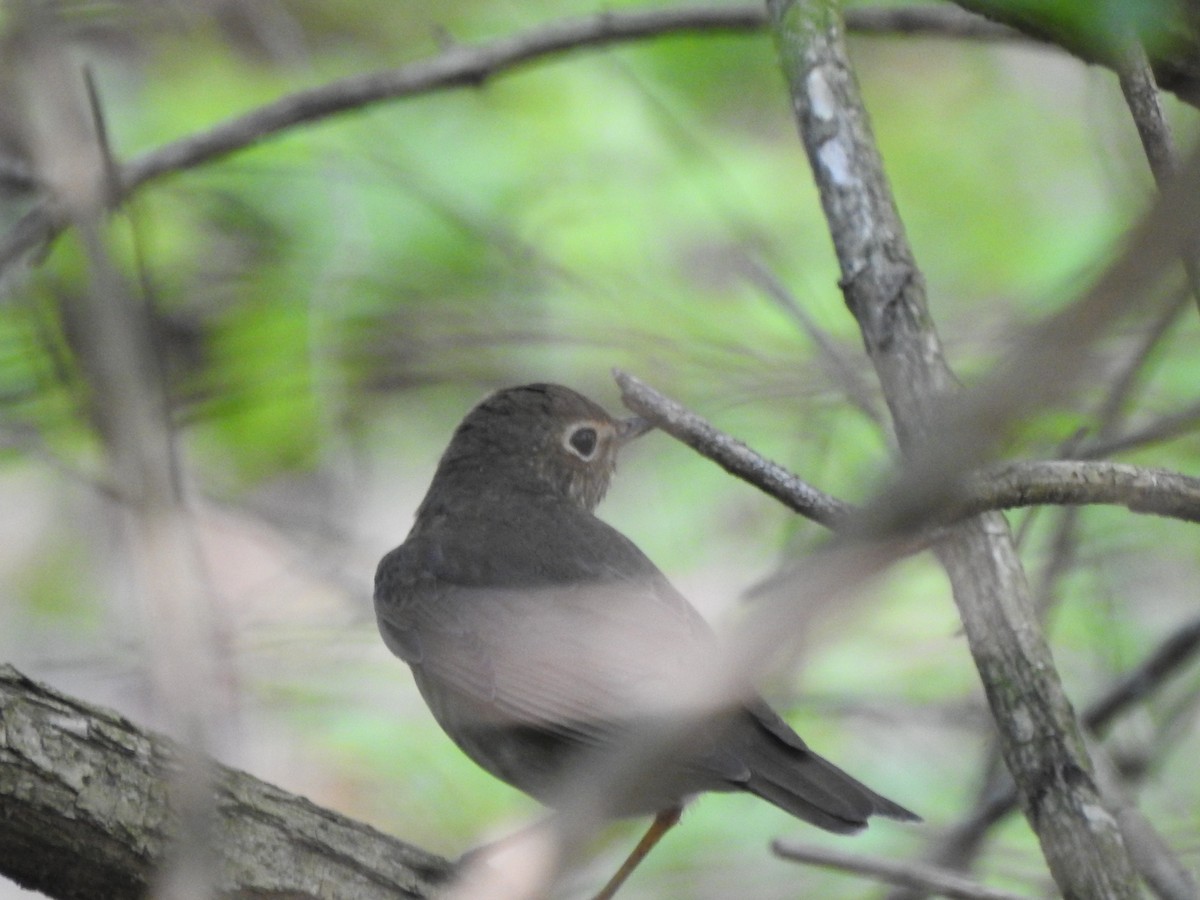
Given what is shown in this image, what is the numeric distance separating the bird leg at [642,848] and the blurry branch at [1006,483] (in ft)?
4.60

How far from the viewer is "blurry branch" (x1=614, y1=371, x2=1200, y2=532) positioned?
9.07 feet

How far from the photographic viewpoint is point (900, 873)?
2.98 meters

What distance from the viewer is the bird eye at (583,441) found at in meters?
5.10

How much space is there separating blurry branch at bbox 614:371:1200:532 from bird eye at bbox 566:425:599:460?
6.64 ft

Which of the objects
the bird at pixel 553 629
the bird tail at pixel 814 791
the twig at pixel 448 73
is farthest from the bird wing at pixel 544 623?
the twig at pixel 448 73

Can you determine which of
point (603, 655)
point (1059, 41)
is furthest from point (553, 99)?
point (1059, 41)

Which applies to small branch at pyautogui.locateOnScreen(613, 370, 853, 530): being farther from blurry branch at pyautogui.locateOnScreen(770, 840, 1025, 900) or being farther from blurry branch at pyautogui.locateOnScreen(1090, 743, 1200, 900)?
blurry branch at pyautogui.locateOnScreen(1090, 743, 1200, 900)

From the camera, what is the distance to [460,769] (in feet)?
19.4

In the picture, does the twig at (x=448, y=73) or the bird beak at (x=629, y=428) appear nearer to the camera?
the twig at (x=448, y=73)

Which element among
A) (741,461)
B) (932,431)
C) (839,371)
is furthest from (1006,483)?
(839,371)

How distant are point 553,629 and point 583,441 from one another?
1.30 m

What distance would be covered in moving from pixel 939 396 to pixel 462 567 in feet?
5.67

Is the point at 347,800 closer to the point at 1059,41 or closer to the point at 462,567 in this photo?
the point at 462,567

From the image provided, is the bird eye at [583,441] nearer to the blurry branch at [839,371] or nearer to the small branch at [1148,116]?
the blurry branch at [839,371]
